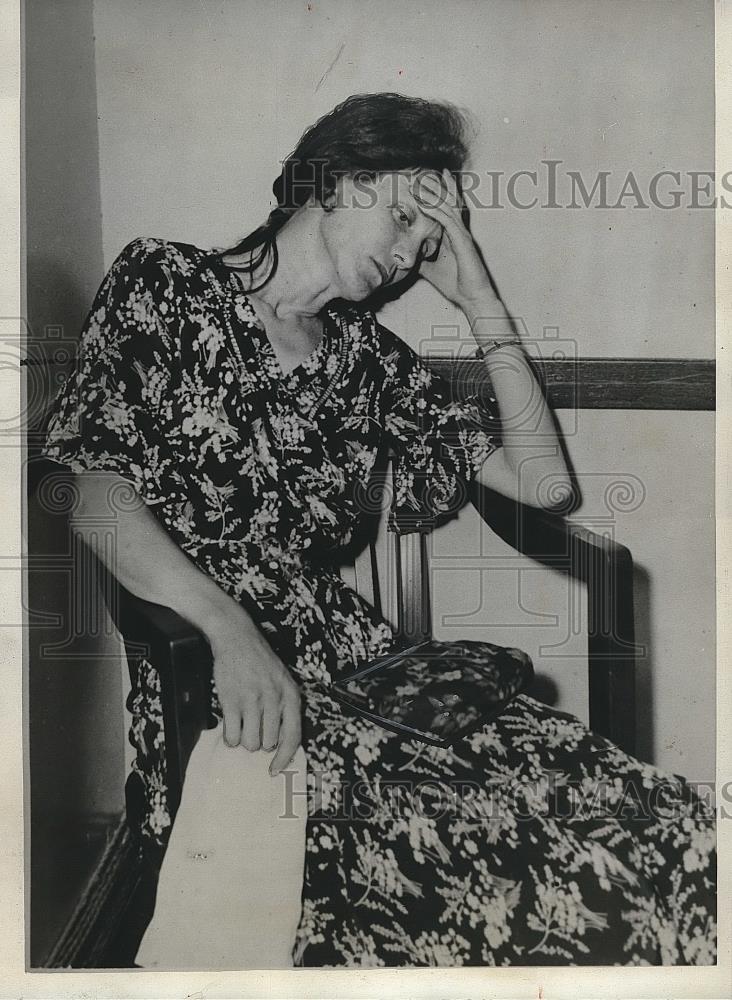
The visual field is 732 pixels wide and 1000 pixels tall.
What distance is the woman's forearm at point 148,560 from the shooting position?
1.38m

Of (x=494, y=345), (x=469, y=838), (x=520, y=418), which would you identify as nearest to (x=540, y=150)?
(x=494, y=345)

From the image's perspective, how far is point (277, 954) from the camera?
142 cm

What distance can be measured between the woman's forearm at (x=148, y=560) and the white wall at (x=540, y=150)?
0.38 m

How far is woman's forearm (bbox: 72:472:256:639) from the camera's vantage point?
138cm

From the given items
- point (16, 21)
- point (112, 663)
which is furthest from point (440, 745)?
point (16, 21)

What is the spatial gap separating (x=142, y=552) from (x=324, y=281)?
0.56m

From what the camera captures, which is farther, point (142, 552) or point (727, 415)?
point (727, 415)

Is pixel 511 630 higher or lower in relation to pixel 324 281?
lower

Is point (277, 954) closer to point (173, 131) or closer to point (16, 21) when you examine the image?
point (173, 131)

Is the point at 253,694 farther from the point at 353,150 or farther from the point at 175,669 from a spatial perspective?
the point at 353,150

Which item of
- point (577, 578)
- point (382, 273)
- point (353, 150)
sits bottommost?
point (577, 578)

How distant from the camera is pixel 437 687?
1.41 metres

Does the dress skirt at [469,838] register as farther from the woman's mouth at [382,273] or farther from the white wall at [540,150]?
the woman's mouth at [382,273]

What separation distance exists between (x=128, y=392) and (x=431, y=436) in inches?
20.7
